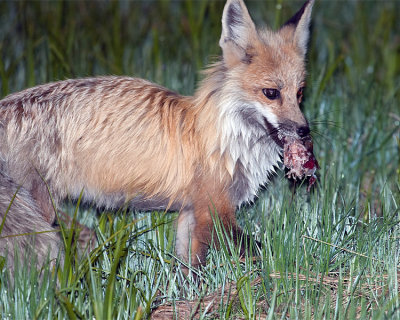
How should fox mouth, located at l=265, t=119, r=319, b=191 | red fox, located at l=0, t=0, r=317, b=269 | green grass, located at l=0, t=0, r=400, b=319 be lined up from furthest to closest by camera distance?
1. red fox, located at l=0, t=0, r=317, b=269
2. fox mouth, located at l=265, t=119, r=319, b=191
3. green grass, located at l=0, t=0, r=400, b=319

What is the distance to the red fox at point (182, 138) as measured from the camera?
159 inches

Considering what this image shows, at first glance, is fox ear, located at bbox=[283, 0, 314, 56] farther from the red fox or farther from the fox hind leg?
the fox hind leg

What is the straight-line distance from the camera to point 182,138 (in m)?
4.27

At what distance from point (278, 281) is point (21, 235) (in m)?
1.62

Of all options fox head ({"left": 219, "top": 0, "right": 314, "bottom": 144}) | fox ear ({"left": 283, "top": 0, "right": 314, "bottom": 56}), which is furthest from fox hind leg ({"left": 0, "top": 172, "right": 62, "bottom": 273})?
fox ear ({"left": 283, "top": 0, "right": 314, "bottom": 56})

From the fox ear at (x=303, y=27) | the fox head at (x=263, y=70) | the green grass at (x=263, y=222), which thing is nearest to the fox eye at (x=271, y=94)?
the fox head at (x=263, y=70)

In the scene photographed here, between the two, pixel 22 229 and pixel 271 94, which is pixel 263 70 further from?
pixel 22 229

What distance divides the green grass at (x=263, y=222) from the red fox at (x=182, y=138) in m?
0.24

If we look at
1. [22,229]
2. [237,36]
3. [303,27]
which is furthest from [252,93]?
[22,229]

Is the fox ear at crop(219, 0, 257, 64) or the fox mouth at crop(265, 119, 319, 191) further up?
the fox ear at crop(219, 0, 257, 64)

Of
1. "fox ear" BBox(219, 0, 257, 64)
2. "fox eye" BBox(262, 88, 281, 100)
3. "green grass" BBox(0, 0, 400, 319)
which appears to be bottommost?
"green grass" BBox(0, 0, 400, 319)

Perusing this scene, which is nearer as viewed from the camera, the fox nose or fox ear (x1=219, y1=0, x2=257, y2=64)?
the fox nose

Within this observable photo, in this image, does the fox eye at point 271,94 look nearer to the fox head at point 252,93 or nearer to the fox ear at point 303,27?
the fox head at point 252,93

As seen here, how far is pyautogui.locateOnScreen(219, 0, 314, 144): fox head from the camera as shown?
155 inches
